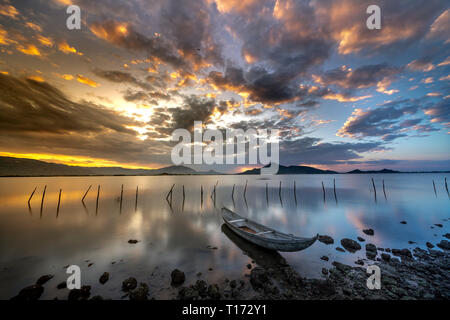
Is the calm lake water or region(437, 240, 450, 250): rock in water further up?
region(437, 240, 450, 250): rock in water

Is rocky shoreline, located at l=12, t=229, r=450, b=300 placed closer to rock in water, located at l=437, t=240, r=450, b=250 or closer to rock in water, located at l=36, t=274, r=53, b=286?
rock in water, located at l=36, t=274, r=53, b=286

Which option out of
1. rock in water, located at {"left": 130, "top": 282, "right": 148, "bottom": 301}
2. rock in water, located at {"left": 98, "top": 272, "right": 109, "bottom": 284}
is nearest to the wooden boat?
rock in water, located at {"left": 130, "top": 282, "right": 148, "bottom": 301}

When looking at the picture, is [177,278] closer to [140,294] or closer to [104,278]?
[140,294]

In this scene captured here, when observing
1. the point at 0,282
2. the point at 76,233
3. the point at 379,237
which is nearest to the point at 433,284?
the point at 379,237

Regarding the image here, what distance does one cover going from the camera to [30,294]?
7680 millimetres

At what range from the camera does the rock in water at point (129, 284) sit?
8.27m

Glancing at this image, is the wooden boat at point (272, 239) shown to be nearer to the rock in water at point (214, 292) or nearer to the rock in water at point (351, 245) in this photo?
the rock in water at point (214, 292)

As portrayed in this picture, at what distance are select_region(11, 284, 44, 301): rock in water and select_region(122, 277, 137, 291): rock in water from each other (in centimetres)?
385

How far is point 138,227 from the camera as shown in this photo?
1936cm

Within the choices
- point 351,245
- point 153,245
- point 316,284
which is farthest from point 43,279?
point 351,245

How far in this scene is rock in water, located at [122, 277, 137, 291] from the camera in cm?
827

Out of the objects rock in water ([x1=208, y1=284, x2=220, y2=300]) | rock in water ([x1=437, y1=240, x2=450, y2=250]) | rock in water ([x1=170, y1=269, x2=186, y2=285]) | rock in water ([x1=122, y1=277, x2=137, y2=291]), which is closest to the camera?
rock in water ([x1=208, y1=284, x2=220, y2=300])
